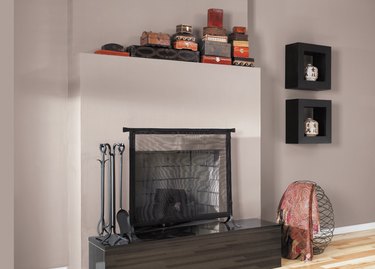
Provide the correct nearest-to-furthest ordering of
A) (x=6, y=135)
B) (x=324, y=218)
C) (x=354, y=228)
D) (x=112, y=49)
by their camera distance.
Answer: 1. (x=6, y=135)
2. (x=112, y=49)
3. (x=324, y=218)
4. (x=354, y=228)

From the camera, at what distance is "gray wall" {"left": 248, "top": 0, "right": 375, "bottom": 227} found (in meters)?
4.29

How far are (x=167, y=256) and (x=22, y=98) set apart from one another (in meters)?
1.56

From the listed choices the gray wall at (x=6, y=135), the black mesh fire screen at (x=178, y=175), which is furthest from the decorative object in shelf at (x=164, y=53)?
the gray wall at (x=6, y=135)

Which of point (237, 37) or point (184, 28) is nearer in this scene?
point (184, 28)

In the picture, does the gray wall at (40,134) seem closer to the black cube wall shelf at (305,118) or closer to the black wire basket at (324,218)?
the black cube wall shelf at (305,118)

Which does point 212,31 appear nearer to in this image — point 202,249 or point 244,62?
point 244,62

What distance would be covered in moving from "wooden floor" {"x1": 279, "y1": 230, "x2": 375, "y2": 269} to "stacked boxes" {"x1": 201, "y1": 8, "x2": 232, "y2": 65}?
1.83 metres

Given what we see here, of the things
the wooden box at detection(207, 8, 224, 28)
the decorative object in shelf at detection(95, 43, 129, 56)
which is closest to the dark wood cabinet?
Result: the decorative object in shelf at detection(95, 43, 129, 56)

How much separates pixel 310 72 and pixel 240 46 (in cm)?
93

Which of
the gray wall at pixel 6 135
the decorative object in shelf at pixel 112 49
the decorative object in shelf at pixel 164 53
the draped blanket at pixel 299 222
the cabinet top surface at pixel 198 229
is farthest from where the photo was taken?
the draped blanket at pixel 299 222

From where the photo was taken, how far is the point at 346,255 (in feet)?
12.5

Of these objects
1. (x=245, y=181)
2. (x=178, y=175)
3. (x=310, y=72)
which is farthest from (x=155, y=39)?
(x=310, y=72)

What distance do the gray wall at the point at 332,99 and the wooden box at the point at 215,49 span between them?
553 millimetres

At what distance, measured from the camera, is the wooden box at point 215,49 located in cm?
367
